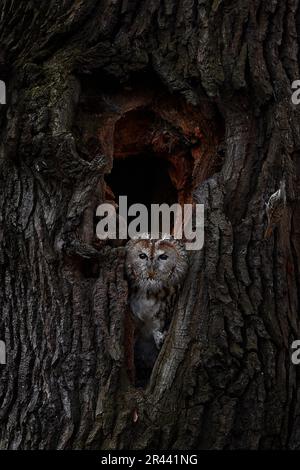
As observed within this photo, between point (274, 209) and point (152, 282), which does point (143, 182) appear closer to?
point (152, 282)

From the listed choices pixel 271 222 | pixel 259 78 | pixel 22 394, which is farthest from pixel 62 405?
pixel 259 78

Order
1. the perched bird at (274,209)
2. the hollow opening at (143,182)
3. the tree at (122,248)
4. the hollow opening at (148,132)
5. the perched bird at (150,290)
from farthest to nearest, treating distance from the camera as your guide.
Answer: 1. the hollow opening at (143,182)
2. the perched bird at (150,290)
3. the hollow opening at (148,132)
4. the perched bird at (274,209)
5. the tree at (122,248)

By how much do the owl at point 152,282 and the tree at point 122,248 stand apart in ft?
1.42

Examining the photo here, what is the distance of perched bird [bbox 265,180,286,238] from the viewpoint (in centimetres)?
294

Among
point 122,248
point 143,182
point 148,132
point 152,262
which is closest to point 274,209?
point 122,248

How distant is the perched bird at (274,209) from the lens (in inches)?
116

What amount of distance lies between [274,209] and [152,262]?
2.79 feet

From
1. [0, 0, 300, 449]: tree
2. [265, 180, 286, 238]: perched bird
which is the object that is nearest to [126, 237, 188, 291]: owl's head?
[0, 0, 300, 449]: tree

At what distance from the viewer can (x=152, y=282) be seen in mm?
3496

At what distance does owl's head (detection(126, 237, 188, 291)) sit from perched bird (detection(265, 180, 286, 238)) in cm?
61

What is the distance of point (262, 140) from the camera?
3.05 metres

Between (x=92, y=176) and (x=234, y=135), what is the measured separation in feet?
2.36

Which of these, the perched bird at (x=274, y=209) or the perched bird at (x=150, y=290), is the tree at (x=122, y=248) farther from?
the perched bird at (x=150, y=290)

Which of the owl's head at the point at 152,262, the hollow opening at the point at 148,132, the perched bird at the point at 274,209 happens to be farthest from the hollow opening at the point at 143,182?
the perched bird at the point at 274,209
